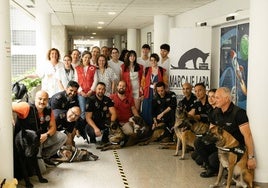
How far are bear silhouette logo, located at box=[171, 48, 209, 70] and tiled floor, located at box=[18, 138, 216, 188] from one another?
7.01ft

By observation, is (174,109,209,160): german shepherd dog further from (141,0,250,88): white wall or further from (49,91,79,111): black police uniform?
(141,0,250,88): white wall

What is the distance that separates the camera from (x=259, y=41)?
14.1ft

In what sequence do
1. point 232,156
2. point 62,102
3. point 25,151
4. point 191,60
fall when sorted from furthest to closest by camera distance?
point 191,60
point 62,102
point 25,151
point 232,156

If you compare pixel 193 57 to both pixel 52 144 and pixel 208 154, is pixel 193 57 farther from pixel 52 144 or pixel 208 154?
pixel 52 144

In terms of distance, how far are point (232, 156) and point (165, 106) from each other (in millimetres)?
2852

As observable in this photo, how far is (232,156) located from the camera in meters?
4.10

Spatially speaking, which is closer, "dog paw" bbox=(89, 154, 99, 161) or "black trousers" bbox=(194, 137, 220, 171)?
"black trousers" bbox=(194, 137, 220, 171)

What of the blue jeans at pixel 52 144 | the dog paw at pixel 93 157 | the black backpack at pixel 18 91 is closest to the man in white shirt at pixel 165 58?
the dog paw at pixel 93 157

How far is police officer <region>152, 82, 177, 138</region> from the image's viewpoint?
682cm

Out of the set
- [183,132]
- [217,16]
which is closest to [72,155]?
[183,132]

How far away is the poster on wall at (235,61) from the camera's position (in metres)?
6.34

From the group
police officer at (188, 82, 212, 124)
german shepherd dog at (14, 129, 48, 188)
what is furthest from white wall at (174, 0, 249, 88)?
german shepherd dog at (14, 129, 48, 188)

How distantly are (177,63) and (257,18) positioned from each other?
130 inches

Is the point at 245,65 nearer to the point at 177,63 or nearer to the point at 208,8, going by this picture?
the point at 177,63
